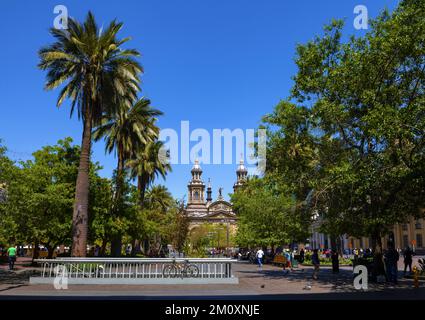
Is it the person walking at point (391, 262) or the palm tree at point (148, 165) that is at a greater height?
the palm tree at point (148, 165)

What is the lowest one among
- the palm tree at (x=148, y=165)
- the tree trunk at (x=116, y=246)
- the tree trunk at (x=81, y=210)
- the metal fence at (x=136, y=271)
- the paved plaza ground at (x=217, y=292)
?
the paved plaza ground at (x=217, y=292)

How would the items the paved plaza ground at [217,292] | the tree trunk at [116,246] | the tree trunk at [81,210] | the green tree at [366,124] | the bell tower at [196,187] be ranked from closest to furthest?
the paved plaza ground at [217,292] < the green tree at [366,124] < the tree trunk at [81,210] < the tree trunk at [116,246] < the bell tower at [196,187]

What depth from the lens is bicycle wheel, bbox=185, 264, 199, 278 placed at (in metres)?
19.1

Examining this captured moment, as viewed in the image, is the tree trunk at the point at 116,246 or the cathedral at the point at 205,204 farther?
the cathedral at the point at 205,204

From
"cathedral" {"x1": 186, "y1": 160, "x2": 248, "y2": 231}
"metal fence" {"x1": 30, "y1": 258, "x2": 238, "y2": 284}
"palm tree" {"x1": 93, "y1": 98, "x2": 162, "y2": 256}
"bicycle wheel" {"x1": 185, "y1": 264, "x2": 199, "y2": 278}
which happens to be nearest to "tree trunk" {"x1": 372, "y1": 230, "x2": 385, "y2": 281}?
"metal fence" {"x1": 30, "y1": 258, "x2": 238, "y2": 284}

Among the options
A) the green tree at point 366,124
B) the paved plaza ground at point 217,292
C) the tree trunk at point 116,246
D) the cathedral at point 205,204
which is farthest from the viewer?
the cathedral at point 205,204

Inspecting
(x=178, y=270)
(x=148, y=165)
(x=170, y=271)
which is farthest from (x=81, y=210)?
(x=148, y=165)

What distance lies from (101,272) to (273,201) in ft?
82.6

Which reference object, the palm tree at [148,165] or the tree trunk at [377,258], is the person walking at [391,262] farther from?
the palm tree at [148,165]

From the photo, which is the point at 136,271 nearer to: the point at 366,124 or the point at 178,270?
the point at 178,270

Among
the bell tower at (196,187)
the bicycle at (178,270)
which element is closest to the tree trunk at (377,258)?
the bicycle at (178,270)

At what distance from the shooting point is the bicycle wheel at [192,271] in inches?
750

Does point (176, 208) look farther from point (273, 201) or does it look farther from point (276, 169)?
point (276, 169)
